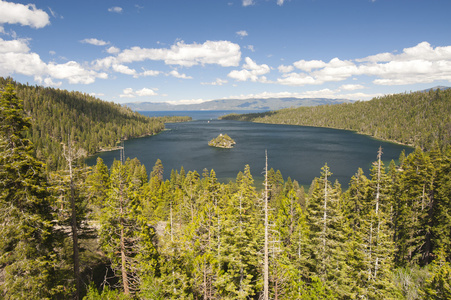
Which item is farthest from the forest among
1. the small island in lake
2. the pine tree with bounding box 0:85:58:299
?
the small island in lake

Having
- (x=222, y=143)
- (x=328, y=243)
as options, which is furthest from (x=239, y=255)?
(x=222, y=143)

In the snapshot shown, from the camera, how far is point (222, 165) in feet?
349

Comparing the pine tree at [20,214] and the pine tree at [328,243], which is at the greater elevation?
the pine tree at [20,214]

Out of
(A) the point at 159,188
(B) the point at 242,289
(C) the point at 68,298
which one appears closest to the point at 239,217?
(B) the point at 242,289

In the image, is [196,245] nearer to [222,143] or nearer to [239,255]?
[239,255]

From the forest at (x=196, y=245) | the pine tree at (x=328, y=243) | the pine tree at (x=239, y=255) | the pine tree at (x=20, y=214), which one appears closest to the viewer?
the pine tree at (x=20, y=214)

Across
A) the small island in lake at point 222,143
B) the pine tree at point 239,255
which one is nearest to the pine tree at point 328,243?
the pine tree at point 239,255

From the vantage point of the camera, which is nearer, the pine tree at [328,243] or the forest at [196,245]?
the forest at [196,245]

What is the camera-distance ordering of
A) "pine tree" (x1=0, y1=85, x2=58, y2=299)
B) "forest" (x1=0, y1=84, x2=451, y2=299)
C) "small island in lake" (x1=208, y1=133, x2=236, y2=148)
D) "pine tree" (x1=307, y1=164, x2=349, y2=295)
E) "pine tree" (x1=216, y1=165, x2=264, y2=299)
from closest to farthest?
"pine tree" (x1=0, y1=85, x2=58, y2=299) → "forest" (x1=0, y1=84, x2=451, y2=299) → "pine tree" (x1=216, y1=165, x2=264, y2=299) → "pine tree" (x1=307, y1=164, x2=349, y2=295) → "small island in lake" (x1=208, y1=133, x2=236, y2=148)

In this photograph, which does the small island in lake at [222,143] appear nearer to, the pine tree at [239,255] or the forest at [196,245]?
the forest at [196,245]

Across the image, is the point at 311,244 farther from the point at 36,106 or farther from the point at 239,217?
the point at 36,106

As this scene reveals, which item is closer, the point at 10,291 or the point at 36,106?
the point at 10,291

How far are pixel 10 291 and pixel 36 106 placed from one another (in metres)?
207

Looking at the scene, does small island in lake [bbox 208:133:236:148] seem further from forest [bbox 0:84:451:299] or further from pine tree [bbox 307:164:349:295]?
pine tree [bbox 307:164:349:295]
